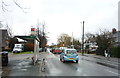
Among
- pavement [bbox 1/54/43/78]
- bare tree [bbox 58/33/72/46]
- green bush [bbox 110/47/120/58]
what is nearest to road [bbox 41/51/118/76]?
pavement [bbox 1/54/43/78]

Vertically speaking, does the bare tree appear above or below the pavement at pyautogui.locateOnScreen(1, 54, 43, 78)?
above

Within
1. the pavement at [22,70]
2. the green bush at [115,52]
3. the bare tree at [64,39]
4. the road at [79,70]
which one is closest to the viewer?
the pavement at [22,70]

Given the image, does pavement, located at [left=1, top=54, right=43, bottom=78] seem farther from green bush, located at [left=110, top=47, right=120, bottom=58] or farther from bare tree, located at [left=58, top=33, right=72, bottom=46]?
bare tree, located at [left=58, top=33, right=72, bottom=46]

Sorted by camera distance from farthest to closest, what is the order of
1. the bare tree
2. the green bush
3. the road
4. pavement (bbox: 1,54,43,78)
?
the bare tree < the green bush < the road < pavement (bbox: 1,54,43,78)

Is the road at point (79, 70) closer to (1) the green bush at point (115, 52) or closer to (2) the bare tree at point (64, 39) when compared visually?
(1) the green bush at point (115, 52)

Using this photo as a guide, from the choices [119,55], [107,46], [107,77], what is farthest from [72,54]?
[107,46]

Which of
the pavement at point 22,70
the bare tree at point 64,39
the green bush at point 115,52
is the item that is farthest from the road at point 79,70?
the bare tree at point 64,39

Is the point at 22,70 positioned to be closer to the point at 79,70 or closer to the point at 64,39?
the point at 79,70

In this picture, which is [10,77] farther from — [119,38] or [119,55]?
[119,38]

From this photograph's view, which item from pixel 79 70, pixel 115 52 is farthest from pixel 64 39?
pixel 79 70

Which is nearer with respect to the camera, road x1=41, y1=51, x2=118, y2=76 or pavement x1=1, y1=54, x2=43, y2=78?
pavement x1=1, y1=54, x2=43, y2=78

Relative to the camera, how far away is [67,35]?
Answer: 113 m

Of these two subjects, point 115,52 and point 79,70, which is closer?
point 79,70

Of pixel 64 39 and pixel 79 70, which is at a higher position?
pixel 64 39
